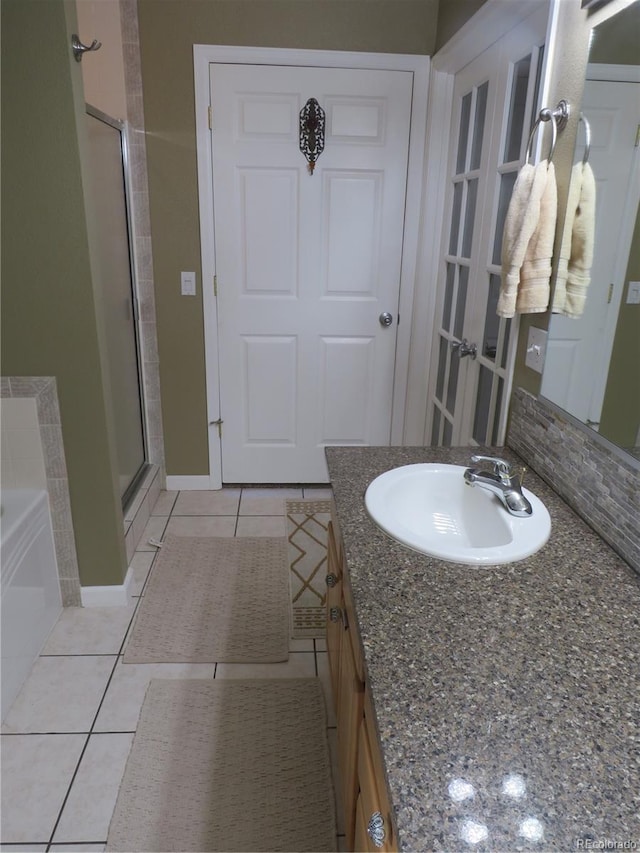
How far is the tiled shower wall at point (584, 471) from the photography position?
118cm

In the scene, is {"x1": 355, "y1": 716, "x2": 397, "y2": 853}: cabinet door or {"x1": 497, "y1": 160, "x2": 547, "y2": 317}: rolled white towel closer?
{"x1": 355, "y1": 716, "x2": 397, "y2": 853}: cabinet door

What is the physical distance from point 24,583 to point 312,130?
7.38 feet

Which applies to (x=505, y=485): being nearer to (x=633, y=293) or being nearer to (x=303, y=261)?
(x=633, y=293)

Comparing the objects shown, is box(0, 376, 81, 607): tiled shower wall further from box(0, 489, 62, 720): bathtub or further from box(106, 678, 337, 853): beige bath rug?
box(106, 678, 337, 853): beige bath rug

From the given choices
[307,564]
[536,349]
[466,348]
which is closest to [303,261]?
[466,348]

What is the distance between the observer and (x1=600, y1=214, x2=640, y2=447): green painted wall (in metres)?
1.18

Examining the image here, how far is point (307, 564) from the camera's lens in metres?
2.59

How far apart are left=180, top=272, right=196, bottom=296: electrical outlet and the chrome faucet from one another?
6.42 ft

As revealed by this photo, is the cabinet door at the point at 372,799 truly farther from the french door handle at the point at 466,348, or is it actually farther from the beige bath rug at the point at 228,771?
the french door handle at the point at 466,348

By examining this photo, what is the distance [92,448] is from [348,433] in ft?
4.90

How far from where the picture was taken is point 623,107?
1.24 metres

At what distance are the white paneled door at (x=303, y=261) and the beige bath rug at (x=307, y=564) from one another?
32 centimetres

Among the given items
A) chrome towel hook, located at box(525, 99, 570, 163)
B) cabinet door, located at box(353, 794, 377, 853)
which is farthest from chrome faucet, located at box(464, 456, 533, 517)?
chrome towel hook, located at box(525, 99, 570, 163)

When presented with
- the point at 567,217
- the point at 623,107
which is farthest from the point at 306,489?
the point at 623,107
